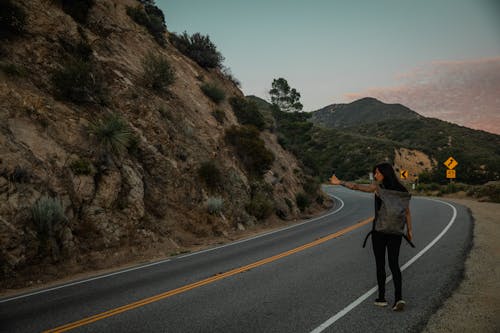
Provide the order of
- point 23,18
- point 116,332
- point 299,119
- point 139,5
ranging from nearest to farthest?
point 116,332
point 23,18
point 139,5
point 299,119

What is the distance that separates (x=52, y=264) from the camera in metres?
7.89

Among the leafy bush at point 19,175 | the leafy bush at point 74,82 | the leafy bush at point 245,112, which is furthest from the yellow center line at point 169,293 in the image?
the leafy bush at point 245,112

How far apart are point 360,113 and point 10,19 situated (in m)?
158

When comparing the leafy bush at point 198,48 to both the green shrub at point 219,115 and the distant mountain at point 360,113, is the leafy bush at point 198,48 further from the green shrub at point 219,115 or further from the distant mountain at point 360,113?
the distant mountain at point 360,113

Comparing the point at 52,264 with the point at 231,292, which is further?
the point at 52,264

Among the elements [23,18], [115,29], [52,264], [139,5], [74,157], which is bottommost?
[52,264]

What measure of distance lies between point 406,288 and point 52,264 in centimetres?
875

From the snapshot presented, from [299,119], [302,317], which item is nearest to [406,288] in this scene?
[302,317]

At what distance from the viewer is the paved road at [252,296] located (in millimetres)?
4160

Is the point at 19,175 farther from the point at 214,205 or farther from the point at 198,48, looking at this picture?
the point at 198,48

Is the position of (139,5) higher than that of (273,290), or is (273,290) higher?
(139,5)

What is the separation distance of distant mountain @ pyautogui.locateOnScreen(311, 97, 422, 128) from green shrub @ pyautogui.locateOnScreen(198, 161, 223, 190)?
114m

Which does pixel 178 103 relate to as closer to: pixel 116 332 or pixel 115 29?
pixel 115 29

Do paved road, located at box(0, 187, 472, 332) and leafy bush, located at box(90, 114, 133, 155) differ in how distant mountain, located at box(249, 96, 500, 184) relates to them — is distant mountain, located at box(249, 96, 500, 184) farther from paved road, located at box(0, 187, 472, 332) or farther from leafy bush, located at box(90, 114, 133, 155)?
paved road, located at box(0, 187, 472, 332)
